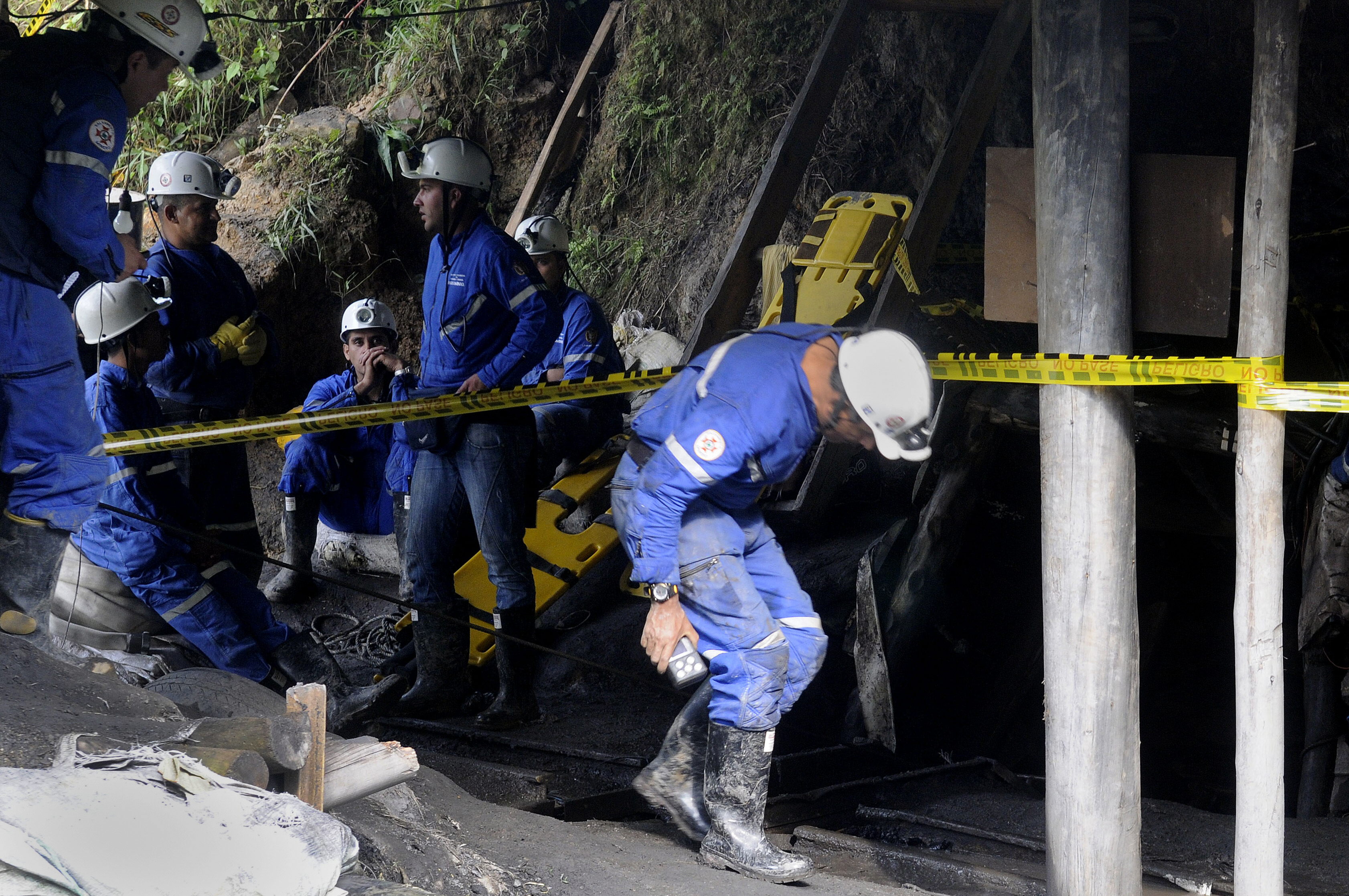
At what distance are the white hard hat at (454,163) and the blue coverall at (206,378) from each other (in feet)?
3.96

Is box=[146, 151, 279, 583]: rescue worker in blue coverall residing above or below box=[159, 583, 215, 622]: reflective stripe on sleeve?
above

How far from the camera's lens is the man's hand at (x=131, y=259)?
550cm

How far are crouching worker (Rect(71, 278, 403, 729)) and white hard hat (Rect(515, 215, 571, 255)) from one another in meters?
2.43

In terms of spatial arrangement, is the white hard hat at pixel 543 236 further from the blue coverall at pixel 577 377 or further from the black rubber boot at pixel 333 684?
the black rubber boot at pixel 333 684

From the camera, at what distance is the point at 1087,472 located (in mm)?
3352

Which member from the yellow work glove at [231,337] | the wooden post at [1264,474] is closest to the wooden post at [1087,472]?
the wooden post at [1264,474]

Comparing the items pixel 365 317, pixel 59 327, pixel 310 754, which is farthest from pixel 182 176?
pixel 310 754

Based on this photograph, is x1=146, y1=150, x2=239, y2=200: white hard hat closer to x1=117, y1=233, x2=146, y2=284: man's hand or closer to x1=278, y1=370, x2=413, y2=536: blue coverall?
x1=117, y1=233, x2=146, y2=284: man's hand

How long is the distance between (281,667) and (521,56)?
21.5 feet

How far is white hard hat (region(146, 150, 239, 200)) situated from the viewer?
5805 millimetres

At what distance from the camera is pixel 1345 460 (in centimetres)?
459

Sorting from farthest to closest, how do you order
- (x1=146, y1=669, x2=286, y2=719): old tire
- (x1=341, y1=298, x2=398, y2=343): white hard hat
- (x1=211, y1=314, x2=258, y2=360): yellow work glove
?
(x1=341, y1=298, x2=398, y2=343): white hard hat < (x1=211, y1=314, x2=258, y2=360): yellow work glove < (x1=146, y1=669, x2=286, y2=719): old tire

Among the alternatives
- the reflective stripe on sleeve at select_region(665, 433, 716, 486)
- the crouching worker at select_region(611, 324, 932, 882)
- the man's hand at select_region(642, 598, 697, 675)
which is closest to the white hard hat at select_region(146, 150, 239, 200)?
the crouching worker at select_region(611, 324, 932, 882)

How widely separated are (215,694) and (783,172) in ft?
12.6
